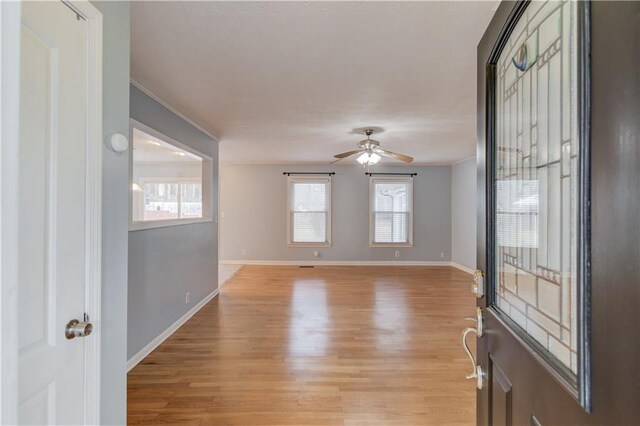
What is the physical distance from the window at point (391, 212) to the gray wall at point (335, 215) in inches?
5.8

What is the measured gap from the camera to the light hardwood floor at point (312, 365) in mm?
1975

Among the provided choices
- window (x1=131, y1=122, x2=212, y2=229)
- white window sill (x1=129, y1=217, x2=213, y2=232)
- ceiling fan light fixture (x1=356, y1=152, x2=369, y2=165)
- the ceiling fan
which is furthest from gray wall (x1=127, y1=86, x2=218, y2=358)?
window (x1=131, y1=122, x2=212, y2=229)

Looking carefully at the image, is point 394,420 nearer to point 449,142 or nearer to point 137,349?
point 137,349

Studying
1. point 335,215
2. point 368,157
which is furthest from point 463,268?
point 368,157

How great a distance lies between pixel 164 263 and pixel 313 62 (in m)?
2.46

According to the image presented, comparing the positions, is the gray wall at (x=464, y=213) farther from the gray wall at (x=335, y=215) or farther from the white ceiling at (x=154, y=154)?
the white ceiling at (x=154, y=154)

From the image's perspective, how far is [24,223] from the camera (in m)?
0.89

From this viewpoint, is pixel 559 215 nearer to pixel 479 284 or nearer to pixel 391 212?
pixel 479 284

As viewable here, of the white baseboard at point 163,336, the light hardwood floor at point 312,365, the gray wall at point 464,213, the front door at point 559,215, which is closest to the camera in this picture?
the front door at point 559,215

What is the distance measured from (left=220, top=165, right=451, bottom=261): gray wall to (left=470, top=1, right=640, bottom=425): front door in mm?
5865

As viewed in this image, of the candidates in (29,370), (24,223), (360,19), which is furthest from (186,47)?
(29,370)

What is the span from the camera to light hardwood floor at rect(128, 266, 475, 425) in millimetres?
1975

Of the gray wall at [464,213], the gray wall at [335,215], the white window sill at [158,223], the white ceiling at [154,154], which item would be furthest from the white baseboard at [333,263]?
the white window sill at [158,223]

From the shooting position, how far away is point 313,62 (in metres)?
2.13
